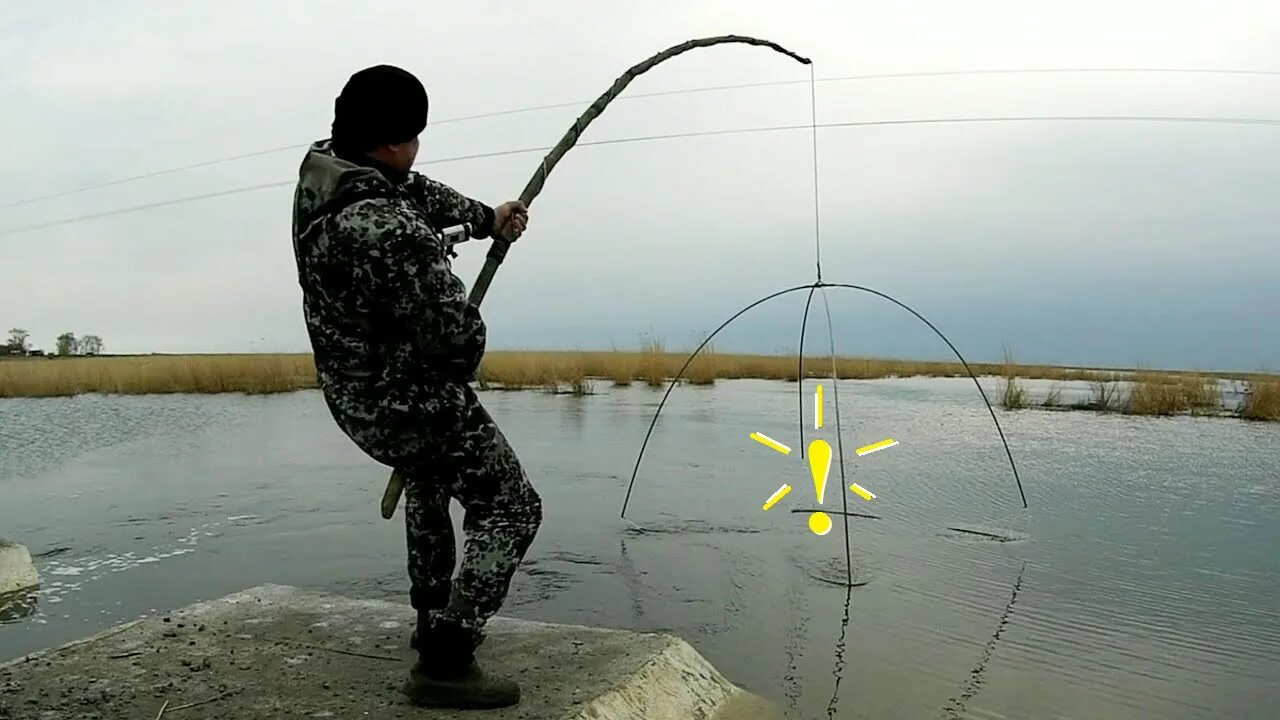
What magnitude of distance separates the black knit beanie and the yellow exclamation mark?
4890 mm

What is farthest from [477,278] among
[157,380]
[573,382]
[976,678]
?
[157,380]

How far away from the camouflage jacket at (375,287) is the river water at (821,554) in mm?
1951

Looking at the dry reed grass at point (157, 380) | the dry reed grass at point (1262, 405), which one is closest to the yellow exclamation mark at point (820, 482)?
the dry reed grass at point (1262, 405)

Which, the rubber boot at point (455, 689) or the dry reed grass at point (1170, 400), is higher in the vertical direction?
the dry reed grass at point (1170, 400)

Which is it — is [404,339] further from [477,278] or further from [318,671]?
[318,671]

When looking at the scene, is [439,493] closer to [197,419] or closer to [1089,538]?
[1089,538]

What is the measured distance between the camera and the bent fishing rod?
265cm

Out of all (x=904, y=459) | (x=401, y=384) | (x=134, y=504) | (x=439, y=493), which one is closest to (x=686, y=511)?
(x=904, y=459)

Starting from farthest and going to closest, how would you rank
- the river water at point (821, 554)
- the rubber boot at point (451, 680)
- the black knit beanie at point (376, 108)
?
1. the river water at point (821, 554)
2. the rubber boot at point (451, 680)
3. the black knit beanie at point (376, 108)

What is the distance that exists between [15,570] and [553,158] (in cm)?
392

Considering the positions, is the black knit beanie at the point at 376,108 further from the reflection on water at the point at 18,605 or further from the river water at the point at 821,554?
the reflection on water at the point at 18,605

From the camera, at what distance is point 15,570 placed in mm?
5113

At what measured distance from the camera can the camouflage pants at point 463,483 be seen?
232cm

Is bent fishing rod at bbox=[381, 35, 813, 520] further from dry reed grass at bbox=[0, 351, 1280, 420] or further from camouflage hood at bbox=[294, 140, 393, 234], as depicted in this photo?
dry reed grass at bbox=[0, 351, 1280, 420]
